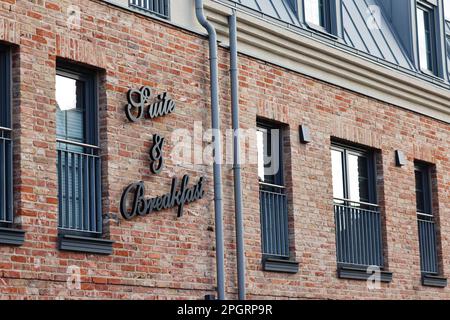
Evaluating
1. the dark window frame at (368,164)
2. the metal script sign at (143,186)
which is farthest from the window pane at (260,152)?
the dark window frame at (368,164)

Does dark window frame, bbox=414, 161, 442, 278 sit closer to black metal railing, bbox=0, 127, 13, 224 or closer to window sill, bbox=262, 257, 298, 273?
window sill, bbox=262, 257, 298, 273

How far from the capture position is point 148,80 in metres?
16.9

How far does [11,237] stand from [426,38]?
12104 mm

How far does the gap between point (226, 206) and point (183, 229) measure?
106 cm

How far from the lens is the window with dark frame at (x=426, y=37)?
23.7 m

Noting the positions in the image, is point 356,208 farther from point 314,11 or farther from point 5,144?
point 5,144

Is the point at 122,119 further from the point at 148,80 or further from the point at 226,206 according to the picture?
the point at 226,206

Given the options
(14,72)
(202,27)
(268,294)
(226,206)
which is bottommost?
(268,294)

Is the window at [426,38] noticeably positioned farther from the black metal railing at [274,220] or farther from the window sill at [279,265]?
the window sill at [279,265]

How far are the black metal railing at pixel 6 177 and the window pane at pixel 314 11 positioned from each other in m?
7.44

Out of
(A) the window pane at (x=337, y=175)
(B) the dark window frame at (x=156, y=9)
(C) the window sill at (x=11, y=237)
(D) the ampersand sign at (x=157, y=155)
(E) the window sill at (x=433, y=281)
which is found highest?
(B) the dark window frame at (x=156, y=9)

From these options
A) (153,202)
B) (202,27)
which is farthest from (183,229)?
(202,27)

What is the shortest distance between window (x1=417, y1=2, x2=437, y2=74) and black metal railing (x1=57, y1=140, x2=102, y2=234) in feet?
31.0

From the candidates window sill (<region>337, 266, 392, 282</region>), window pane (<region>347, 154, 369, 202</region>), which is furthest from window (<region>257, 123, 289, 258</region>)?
window pane (<region>347, 154, 369, 202</region>)
